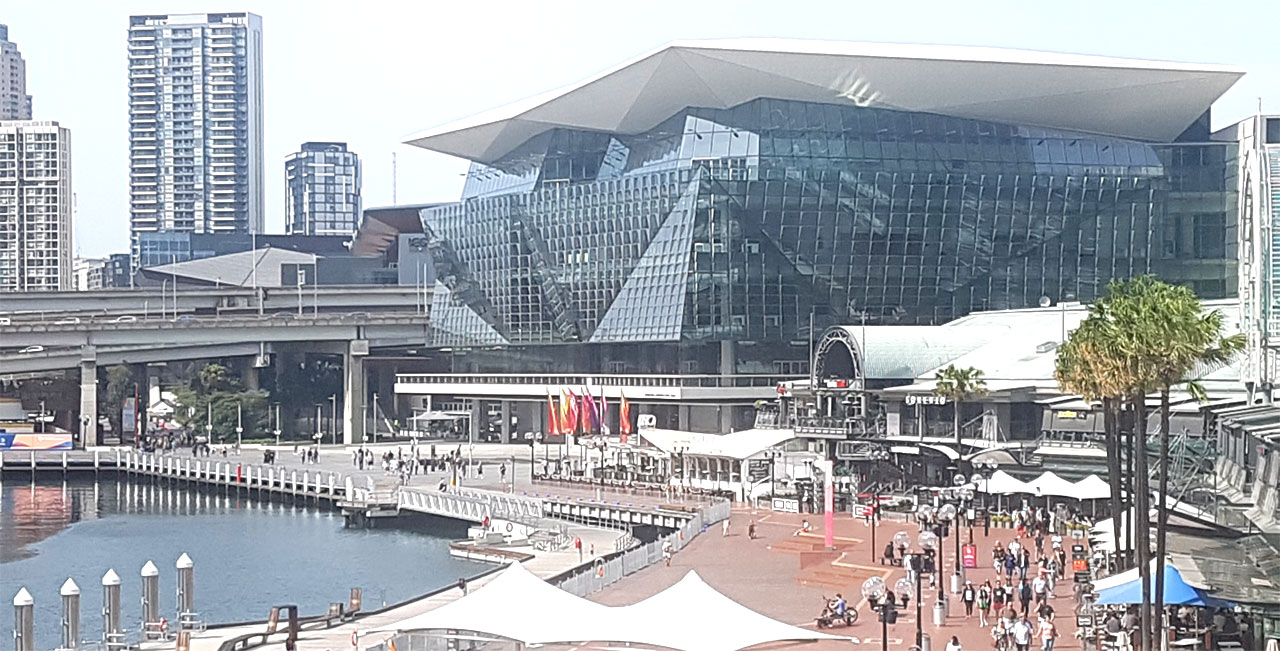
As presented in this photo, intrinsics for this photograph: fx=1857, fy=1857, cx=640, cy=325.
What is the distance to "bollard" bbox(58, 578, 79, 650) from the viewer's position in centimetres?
4700

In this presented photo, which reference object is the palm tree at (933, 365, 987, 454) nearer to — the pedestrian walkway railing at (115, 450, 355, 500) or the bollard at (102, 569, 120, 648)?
the pedestrian walkway railing at (115, 450, 355, 500)

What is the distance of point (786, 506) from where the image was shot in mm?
80438

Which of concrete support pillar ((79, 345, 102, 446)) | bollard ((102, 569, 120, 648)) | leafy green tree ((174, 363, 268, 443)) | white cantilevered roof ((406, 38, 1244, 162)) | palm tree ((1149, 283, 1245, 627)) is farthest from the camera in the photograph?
leafy green tree ((174, 363, 268, 443))

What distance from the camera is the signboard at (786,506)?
79875mm

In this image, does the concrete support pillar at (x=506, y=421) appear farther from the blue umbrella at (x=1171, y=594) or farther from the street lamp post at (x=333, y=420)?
the blue umbrella at (x=1171, y=594)

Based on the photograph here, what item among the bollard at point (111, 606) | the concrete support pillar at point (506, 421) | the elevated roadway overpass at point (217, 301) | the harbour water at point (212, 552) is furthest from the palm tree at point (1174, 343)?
the elevated roadway overpass at point (217, 301)

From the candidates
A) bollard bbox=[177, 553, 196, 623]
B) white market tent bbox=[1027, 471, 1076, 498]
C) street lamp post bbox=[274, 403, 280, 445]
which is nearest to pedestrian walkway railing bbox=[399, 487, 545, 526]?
white market tent bbox=[1027, 471, 1076, 498]

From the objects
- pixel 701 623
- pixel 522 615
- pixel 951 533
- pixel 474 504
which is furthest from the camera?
pixel 474 504

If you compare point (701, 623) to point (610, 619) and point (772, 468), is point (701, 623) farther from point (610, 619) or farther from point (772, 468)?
point (772, 468)

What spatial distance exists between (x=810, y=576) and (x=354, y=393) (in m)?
97.5

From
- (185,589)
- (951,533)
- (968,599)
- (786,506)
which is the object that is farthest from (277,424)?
(968,599)

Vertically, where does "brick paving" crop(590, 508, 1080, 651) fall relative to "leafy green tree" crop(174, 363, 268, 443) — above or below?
below

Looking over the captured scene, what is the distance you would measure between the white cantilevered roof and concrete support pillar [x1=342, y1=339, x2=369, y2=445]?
3123cm

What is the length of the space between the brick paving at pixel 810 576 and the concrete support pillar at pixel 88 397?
75391mm
